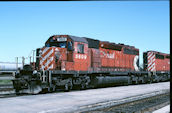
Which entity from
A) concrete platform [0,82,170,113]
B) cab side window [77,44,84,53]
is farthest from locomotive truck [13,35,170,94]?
concrete platform [0,82,170,113]

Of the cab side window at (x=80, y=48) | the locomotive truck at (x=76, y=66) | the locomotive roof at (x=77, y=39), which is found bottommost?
the locomotive truck at (x=76, y=66)

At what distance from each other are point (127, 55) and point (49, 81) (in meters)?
10.6

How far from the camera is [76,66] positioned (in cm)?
1462

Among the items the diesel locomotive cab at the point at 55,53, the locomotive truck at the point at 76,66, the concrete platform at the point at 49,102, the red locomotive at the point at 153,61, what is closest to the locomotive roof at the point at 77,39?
the locomotive truck at the point at 76,66

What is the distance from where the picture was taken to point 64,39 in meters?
14.2

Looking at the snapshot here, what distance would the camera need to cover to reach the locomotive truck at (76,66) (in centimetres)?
1248

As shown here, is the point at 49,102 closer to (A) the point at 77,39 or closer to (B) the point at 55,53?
(B) the point at 55,53

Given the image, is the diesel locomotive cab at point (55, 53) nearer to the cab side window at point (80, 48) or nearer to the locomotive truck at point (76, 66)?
the locomotive truck at point (76, 66)

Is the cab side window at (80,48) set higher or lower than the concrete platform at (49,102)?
higher

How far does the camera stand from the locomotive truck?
40.9ft

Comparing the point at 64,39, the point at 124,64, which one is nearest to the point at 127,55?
the point at 124,64

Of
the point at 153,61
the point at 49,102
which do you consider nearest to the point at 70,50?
the point at 49,102

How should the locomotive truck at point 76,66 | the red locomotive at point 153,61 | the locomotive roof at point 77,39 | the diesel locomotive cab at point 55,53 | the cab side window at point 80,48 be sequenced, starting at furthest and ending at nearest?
the red locomotive at point 153,61, the cab side window at point 80,48, the locomotive roof at point 77,39, the diesel locomotive cab at point 55,53, the locomotive truck at point 76,66

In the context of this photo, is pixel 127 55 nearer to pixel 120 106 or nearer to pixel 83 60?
pixel 83 60
